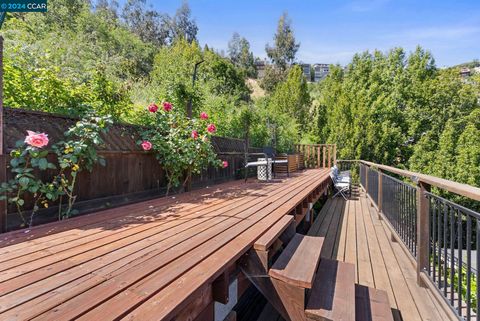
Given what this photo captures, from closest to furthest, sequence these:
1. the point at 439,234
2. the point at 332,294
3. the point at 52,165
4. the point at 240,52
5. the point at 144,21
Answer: the point at 332,294 < the point at 439,234 < the point at 52,165 < the point at 144,21 < the point at 240,52

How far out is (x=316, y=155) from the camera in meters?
10.0

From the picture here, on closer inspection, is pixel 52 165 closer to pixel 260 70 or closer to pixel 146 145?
pixel 146 145

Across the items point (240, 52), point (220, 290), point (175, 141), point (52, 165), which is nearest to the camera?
point (220, 290)

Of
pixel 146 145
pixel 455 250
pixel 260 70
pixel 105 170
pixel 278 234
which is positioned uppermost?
pixel 260 70

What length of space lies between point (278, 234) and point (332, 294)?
1.57 feet

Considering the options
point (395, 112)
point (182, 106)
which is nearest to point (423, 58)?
point (395, 112)

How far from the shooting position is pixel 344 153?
39.1ft

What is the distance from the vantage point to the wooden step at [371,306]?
1.53 meters

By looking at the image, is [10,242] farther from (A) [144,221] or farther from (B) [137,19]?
(B) [137,19]

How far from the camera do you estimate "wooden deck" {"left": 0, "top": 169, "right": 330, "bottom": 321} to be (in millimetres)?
984

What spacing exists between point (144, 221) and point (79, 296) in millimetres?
1184

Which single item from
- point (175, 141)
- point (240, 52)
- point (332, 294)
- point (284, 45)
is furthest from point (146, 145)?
point (240, 52)

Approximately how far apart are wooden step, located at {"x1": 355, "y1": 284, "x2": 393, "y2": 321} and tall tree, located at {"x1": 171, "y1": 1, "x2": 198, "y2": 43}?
3414cm

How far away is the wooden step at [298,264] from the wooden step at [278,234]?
0.09 metres
